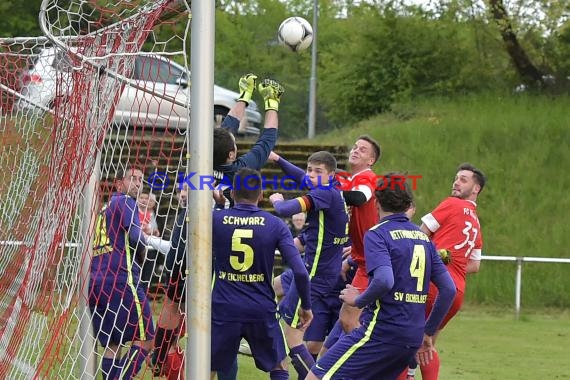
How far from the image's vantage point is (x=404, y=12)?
2431 cm

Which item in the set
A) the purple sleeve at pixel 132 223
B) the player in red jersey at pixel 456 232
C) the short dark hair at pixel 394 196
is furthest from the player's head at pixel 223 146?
the player in red jersey at pixel 456 232

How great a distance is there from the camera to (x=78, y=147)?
6.84m

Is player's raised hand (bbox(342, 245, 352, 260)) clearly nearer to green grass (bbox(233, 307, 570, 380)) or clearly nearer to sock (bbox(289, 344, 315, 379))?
sock (bbox(289, 344, 315, 379))

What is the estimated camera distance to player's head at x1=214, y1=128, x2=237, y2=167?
22.3 feet

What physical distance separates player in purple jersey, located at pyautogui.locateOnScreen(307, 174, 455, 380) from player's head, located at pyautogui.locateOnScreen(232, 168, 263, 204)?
2.69 ft

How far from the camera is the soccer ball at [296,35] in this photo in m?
8.70

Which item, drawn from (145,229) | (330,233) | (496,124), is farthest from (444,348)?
(496,124)

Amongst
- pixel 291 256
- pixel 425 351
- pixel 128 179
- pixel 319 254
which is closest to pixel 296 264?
pixel 291 256

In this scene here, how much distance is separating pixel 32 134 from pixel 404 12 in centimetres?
1671

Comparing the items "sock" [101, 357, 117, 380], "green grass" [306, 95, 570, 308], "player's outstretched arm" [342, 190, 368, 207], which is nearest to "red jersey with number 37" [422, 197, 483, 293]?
"player's outstretched arm" [342, 190, 368, 207]

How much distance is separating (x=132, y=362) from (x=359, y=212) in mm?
2202

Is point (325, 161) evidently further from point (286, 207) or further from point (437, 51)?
point (437, 51)

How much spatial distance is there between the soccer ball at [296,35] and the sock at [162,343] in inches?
115

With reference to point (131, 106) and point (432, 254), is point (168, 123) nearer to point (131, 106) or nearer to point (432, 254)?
point (131, 106)
